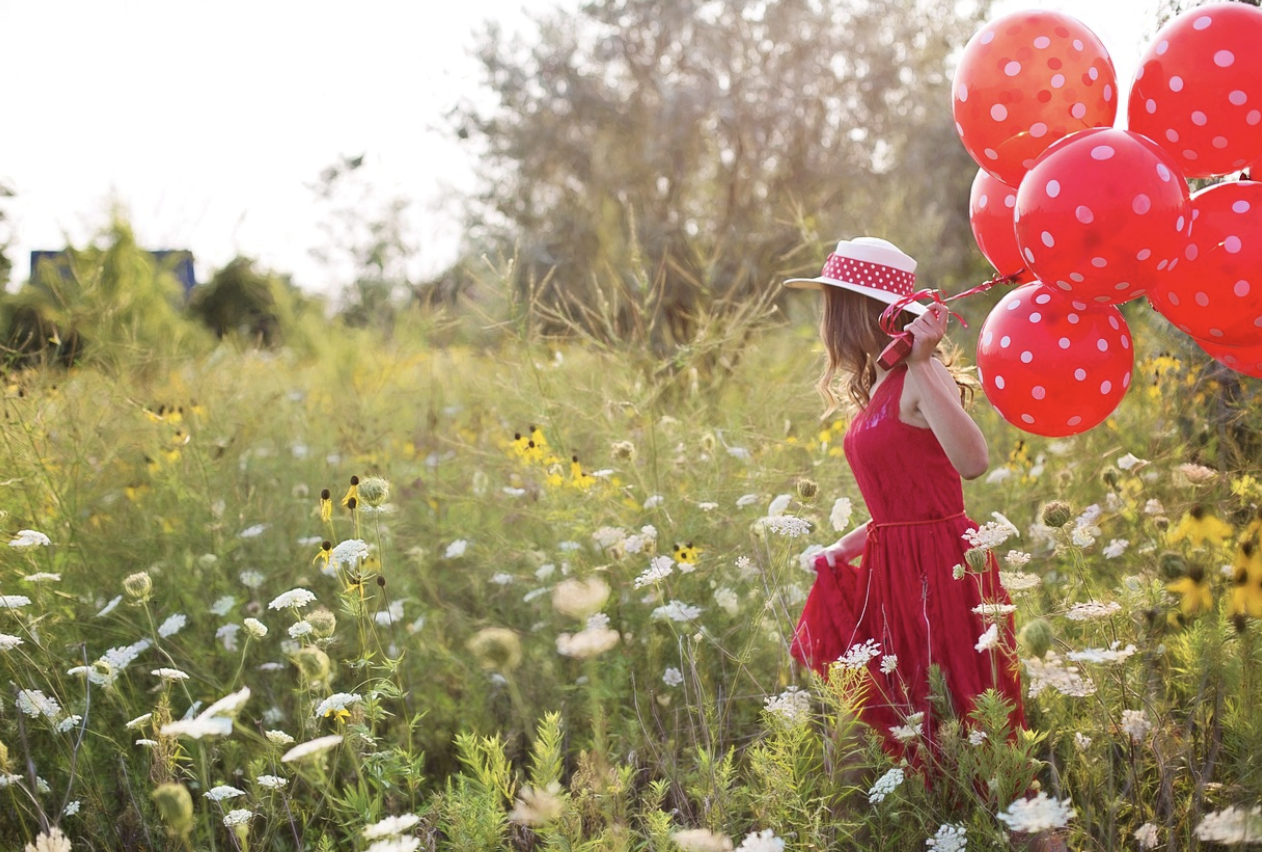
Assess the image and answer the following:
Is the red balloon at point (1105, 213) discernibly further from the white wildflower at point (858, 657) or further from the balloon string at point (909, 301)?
the white wildflower at point (858, 657)

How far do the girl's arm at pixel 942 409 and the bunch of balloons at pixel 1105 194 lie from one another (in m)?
0.17

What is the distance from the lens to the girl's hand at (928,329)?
76.4 inches

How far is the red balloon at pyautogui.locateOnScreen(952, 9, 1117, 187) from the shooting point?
199cm

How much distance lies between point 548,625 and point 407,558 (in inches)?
37.5

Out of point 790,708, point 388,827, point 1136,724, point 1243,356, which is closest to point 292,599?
point 388,827

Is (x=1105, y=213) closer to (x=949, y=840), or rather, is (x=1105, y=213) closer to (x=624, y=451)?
(x=949, y=840)

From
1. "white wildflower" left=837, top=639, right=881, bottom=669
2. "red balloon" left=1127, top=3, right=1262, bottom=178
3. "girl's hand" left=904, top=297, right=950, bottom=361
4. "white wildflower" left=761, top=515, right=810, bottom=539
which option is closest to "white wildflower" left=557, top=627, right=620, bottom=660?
"white wildflower" left=837, top=639, right=881, bottom=669

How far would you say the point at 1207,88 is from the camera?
1.79m

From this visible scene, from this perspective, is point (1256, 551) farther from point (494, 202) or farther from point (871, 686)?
point (494, 202)

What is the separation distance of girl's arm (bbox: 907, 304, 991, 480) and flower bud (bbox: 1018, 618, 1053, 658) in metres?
0.51

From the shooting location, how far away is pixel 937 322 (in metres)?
1.96

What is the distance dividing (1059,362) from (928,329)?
0.91ft

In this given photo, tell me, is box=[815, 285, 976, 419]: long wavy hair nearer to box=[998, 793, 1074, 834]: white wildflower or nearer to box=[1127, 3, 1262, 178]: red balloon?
box=[1127, 3, 1262, 178]: red balloon

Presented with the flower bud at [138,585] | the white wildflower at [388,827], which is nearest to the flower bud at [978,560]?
the white wildflower at [388,827]
